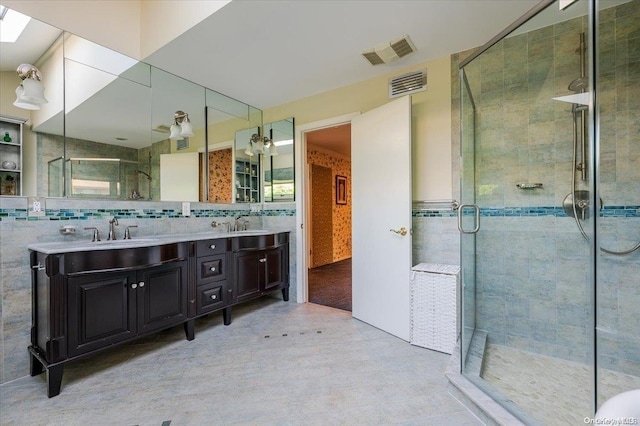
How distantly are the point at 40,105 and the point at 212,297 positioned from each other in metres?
1.93

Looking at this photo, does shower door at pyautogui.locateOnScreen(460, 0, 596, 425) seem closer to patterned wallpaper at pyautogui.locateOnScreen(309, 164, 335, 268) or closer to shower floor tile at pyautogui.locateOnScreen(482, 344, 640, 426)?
shower floor tile at pyautogui.locateOnScreen(482, 344, 640, 426)

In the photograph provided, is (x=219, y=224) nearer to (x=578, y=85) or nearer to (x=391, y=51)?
(x=391, y=51)

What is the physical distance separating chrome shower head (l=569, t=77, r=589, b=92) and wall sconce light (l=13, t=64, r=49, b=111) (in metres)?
3.69

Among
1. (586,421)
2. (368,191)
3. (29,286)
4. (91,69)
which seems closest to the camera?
(586,421)

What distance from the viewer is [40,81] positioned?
202 cm

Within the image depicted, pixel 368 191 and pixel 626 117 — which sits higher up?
pixel 626 117

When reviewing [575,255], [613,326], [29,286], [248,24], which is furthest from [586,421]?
[29,286]

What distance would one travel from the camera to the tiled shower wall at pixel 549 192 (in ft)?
6.00

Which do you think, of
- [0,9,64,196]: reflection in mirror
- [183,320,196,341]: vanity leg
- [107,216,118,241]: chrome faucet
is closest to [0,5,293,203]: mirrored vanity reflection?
[0,9,64,196]: reflection in mirror

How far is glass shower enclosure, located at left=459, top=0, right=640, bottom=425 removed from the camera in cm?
169

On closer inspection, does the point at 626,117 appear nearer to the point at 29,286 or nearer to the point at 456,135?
the point at 456,135

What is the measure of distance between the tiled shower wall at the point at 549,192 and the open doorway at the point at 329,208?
2.24 meters

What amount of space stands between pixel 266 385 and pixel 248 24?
2453mm

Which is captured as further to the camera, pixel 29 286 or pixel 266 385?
pixel 29 286
